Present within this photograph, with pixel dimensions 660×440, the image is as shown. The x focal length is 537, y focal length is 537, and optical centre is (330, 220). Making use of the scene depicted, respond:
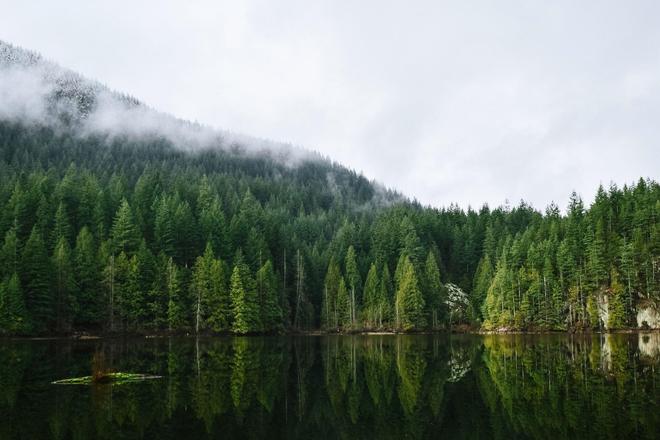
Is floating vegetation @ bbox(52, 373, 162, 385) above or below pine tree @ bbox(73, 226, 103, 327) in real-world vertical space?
below

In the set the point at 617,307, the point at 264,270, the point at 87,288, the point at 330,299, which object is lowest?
the point at 617,307

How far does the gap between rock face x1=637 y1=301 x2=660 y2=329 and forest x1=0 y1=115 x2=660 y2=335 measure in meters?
1.11

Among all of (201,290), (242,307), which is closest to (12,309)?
(201,290)

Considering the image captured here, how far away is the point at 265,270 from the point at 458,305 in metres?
47.6

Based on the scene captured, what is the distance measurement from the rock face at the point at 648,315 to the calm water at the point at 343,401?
198 feet

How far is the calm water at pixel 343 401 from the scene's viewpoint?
19406 mm

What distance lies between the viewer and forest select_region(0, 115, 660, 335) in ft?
273

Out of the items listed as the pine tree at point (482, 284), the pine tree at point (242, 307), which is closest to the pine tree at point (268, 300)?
the pine tree at point (242, 307)

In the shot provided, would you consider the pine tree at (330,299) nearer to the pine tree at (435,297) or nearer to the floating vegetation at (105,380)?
the pine tree at (435,297)

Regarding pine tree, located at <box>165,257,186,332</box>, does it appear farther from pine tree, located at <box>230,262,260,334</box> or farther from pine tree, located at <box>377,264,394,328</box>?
pine tree, located at <box>377,264,394,328</box>

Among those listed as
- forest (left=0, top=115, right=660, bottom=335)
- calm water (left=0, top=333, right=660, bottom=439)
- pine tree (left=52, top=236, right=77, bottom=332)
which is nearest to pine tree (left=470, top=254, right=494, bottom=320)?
forest (left=0, top=115, right=660, bottom=335)

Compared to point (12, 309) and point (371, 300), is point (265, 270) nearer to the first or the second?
point (371, 300)

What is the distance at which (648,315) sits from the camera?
A: 92.1 meters

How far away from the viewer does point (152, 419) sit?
2080 centimetres
